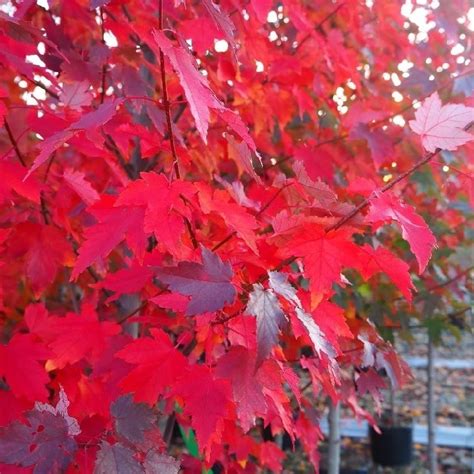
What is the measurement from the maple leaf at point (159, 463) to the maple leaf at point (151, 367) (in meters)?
0.15

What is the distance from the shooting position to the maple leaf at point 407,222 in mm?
847

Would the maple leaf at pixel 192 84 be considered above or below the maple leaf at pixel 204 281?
above

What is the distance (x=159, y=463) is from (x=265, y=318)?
0.28m

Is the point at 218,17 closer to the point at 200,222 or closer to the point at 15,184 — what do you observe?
the point at 15,184

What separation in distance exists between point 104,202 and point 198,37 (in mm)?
423

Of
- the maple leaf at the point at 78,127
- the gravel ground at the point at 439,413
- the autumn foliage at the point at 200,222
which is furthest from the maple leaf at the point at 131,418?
the gravel ground at the point at 439,413

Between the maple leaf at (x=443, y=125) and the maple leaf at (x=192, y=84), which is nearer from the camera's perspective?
the maple leaf at (x=192, y=84)

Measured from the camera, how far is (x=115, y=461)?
2.57ft

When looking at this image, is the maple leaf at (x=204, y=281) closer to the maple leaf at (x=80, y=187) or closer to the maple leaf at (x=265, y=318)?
the maple leaf at (x=265, y=318)

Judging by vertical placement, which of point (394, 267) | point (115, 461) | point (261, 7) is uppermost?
point (261, 7)

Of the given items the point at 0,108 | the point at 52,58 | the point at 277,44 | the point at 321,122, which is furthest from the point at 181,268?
the point at 277,44

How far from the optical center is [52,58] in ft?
4.22

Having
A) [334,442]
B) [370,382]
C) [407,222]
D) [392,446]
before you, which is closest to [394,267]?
[407,222]

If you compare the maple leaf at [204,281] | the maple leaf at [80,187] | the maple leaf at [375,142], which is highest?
the maple leaf at [375,142]
